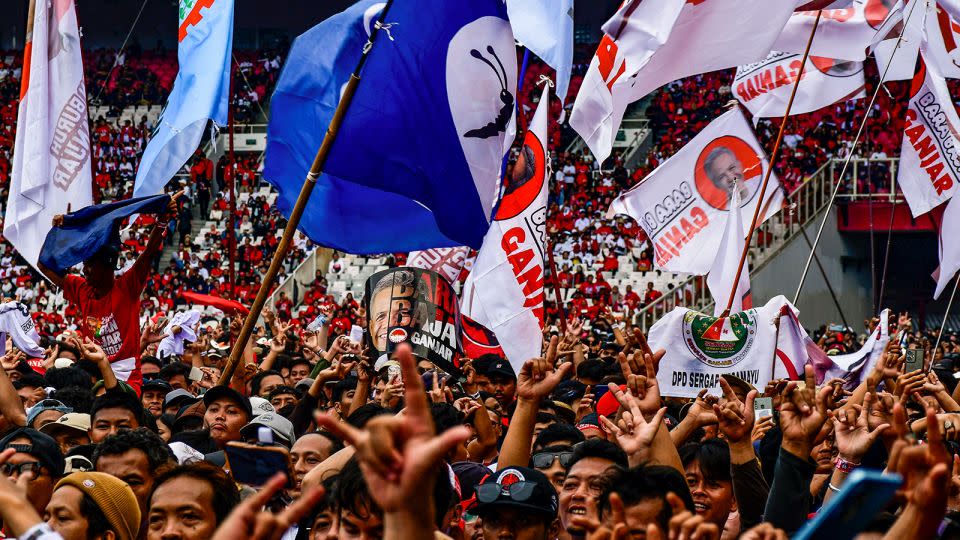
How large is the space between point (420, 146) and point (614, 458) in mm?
2516

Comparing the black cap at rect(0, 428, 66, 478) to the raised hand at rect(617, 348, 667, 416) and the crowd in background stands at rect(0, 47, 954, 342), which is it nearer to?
the raised hand at rect(617, 348, 667, 416)

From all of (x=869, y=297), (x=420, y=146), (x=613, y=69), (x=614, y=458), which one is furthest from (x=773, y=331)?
(x=869, y=297)

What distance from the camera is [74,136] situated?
9.42 m

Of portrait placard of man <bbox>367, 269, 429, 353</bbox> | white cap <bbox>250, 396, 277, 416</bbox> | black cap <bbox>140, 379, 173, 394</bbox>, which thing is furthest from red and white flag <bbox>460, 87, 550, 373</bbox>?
black cap <bbox>140, 379, 173, 394</bbox>

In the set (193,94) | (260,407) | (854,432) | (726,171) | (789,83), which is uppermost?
(789,83)

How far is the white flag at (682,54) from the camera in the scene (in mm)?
7449

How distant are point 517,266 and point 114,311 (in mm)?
2452

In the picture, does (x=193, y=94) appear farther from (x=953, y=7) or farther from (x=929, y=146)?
(x=929, y=146)

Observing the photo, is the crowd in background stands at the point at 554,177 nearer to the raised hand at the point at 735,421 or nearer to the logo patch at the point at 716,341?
the logo patch at the point at 716,341

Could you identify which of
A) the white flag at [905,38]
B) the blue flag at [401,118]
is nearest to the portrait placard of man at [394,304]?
the blue flag at [401,118]

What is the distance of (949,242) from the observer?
390 inches

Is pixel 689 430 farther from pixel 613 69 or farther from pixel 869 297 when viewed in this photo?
pixel 869 297

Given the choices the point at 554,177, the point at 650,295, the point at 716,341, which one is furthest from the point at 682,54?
the point at 554,177

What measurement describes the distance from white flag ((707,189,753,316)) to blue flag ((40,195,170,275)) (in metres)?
3.85
